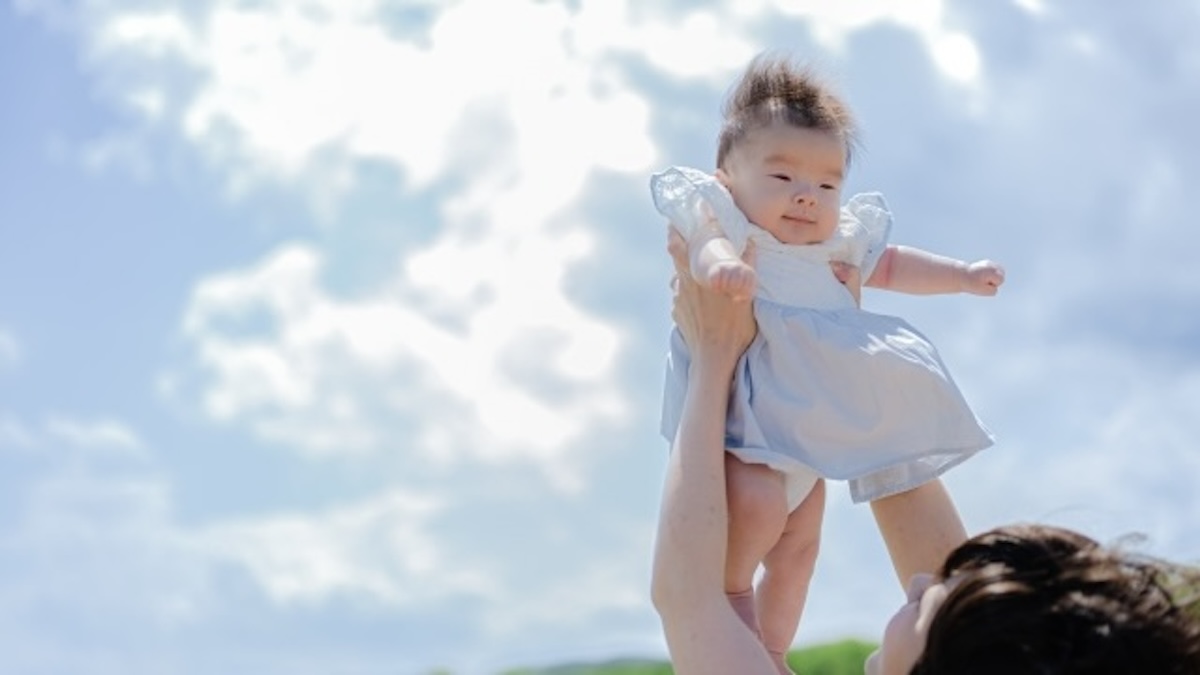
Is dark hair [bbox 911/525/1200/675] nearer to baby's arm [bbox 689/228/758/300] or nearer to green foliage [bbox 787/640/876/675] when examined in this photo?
baby's arm [bbox 689/228/758/300]

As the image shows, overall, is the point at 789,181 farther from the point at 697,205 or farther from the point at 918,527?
the point at 918,527

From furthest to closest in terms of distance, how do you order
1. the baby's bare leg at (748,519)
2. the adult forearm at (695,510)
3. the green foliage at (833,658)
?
the green foliage at (833,658) < the baby's bare leg at (748,519) < the adult forearm at (695,510)

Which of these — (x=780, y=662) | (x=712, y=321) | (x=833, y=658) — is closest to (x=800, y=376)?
(x=712, y=321)

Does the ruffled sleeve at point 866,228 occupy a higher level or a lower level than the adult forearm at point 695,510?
higher

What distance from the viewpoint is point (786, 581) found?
9.18 feet

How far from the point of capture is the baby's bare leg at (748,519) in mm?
2602

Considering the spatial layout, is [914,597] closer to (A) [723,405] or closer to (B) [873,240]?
(A) [723,405]

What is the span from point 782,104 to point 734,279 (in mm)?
454

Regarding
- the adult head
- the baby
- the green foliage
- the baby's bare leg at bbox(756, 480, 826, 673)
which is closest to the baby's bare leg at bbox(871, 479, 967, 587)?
the baby

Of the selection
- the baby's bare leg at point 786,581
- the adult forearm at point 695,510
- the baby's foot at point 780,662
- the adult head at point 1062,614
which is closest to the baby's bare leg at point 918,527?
the baby's bare leg at point 786,581

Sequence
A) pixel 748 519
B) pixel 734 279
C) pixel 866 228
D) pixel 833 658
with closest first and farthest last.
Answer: pixel 734 279
pixel 748 519
pixel 866 228
pixel 833 658

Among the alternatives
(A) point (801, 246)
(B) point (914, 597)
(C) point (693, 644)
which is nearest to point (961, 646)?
(B) point (914, 597)

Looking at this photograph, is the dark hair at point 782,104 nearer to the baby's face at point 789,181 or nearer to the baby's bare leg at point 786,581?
the baby's face at point 789,181

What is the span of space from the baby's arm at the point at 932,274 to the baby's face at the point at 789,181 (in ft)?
0.68
